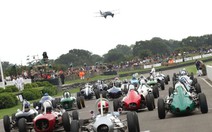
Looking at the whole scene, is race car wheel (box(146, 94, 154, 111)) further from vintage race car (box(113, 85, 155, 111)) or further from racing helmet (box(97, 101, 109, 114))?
racing helmet (box(97, 101, 109, 114))

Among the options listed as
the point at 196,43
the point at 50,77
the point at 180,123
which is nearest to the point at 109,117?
the point at 180,123

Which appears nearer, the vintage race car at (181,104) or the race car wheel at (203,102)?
the race car wheel at (203,102)

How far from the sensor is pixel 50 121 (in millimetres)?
17406

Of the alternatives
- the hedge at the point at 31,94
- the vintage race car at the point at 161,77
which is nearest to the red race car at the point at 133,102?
the vintage race car at the point at 161,77

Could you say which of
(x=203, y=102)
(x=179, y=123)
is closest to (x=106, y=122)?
(x=179, y=123)

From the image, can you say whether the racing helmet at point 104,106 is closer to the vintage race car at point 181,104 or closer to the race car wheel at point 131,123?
the race car wheel at point 131,123

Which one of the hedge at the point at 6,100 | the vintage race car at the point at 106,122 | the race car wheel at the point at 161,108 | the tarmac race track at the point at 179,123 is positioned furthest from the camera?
the hedge at the point at 6,100

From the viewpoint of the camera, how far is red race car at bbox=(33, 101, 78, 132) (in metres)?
17.1

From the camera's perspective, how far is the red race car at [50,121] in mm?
17094

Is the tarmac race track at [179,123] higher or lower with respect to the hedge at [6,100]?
lower

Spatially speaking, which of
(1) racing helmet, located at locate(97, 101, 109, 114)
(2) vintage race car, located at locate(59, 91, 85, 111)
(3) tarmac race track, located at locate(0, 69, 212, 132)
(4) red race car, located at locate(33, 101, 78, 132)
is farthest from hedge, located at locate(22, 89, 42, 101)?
(1) racing helmet, located at locate(97, 101, 109, 114)

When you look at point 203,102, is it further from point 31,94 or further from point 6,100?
point 31,94

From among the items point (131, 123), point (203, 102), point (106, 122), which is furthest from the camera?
point (203, 102)

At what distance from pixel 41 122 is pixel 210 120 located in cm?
539
